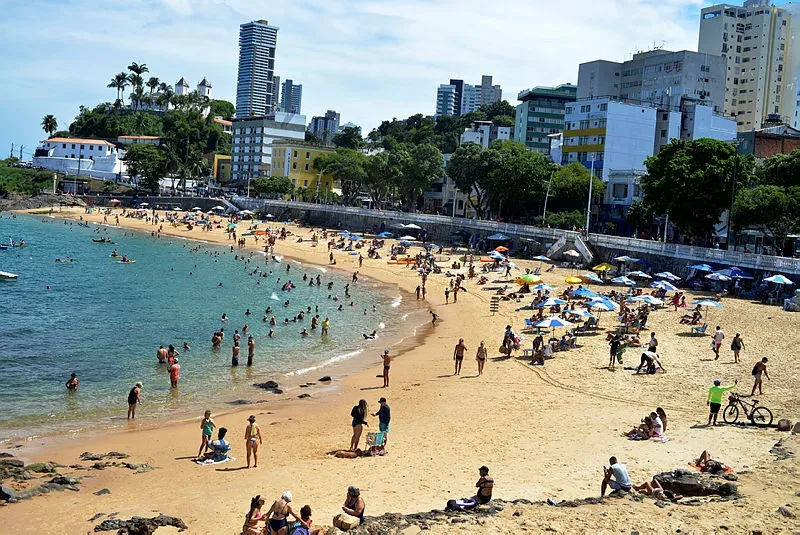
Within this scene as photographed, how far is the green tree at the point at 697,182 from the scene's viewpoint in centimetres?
4875

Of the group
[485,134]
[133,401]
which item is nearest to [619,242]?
[133,401]

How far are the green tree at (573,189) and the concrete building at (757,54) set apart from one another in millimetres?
45826

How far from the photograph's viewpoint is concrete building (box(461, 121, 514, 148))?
4345 inches

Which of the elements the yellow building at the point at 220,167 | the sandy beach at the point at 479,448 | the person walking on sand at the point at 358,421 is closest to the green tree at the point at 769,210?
the sandy beach at the point at 479,448

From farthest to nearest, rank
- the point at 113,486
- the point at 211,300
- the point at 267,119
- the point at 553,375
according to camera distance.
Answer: the point at 267,119, the point at 211,300, the point at 553,375, the point at 113,486

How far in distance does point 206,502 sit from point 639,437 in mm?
10110

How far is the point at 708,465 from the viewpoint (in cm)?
1561

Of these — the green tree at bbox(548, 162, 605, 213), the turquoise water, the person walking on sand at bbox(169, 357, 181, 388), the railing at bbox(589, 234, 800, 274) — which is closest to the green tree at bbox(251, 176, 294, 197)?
the turquoise water

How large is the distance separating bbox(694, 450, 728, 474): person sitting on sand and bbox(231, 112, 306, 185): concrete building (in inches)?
4524

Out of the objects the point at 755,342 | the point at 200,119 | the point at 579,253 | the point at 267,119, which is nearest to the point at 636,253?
the point at 579,253

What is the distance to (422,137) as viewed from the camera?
483 feet

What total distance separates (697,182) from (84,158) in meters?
114

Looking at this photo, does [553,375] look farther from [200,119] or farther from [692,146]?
[200,119]

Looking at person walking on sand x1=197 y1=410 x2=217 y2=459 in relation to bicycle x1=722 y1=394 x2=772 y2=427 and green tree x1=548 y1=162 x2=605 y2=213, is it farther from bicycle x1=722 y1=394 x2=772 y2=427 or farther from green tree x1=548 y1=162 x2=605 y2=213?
green tree x1=548 y1=162 x2=605 y2=213
